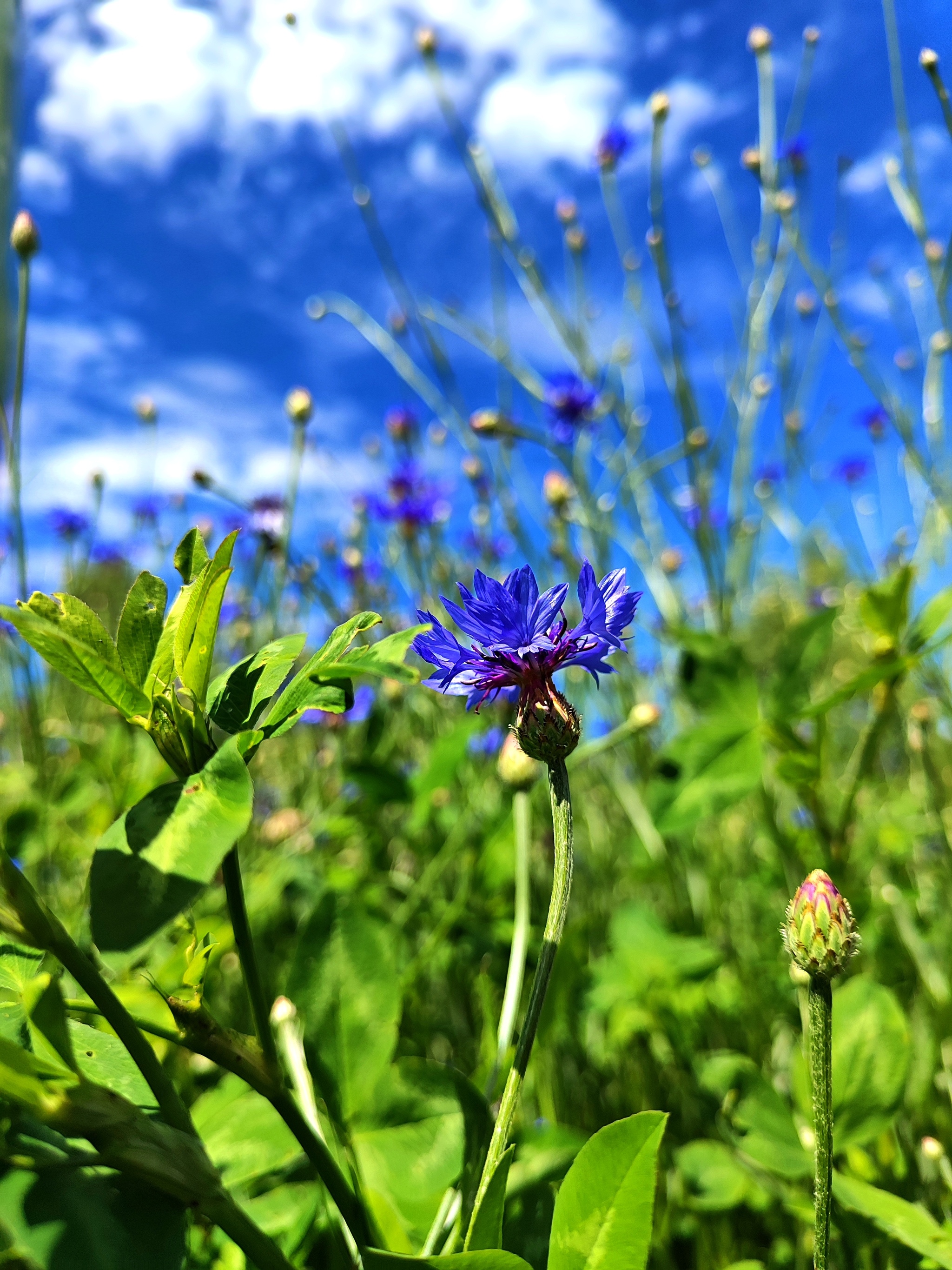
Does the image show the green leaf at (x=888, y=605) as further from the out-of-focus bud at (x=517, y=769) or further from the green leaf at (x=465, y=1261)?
the green leaf at (x=465, y=1261)

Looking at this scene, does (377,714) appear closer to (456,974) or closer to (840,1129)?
(456,974)

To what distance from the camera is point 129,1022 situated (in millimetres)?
287

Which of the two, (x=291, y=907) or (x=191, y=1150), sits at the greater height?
(x=291, y=907)

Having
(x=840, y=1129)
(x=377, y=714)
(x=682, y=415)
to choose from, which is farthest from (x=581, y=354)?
(x=840, y=1129)

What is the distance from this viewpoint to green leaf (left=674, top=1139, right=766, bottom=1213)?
638mm

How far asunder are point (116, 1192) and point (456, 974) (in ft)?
2.92

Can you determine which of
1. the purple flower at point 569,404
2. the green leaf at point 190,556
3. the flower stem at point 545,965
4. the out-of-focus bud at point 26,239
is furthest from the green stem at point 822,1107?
the purple flower at point 569,404

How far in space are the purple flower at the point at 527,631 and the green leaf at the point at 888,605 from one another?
397 mm

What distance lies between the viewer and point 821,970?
1.15 feet

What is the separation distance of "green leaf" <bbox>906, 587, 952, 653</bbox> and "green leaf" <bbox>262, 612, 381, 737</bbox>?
0.56m

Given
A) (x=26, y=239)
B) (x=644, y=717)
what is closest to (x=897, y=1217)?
(x=644, y=717)

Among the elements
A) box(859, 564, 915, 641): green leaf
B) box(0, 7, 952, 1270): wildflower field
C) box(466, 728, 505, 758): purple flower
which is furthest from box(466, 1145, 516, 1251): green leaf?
box(466, 728, 505, 758): purple flower

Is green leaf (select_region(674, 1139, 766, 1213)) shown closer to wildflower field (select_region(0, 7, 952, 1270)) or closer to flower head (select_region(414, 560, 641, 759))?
wildflower field (select_region(0, 7, 952, 1270))

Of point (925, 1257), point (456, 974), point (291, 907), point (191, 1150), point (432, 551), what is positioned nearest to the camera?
point (191, 1150)
